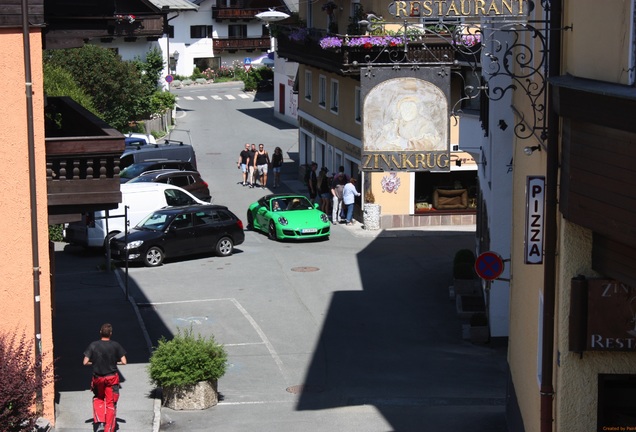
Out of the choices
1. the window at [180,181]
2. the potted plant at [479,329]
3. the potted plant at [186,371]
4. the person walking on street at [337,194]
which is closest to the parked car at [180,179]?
the window at [180,181]

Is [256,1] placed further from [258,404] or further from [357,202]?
[258,404]

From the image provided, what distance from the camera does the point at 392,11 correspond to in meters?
14.8

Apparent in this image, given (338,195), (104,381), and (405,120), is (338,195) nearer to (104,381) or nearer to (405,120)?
(405,120)

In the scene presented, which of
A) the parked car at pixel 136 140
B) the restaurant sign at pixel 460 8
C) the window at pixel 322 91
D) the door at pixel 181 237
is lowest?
the door at pixel 181 237

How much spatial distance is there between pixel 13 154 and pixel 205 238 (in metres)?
16.2

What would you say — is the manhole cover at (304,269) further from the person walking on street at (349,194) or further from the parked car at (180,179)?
the parked car at (180,179)

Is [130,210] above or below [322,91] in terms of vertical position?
below

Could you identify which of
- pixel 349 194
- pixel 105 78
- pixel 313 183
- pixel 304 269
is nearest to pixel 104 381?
pixel 304 269

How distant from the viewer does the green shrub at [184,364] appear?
56.9ft

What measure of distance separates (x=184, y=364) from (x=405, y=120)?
5092 millimetres

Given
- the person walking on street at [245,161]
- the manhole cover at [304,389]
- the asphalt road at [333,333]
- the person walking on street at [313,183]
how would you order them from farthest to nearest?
the person walking on street at [245,161] → the person walking on street at [313,183] → the manhole cover at [304,389] → the asphalt road at [333,333]

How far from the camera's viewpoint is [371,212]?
3516 centimetres

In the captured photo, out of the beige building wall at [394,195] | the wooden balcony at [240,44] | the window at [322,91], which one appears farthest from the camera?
the wooden balcony at [240,44]

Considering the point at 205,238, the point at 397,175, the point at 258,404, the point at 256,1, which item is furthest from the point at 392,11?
the point at 256,1
